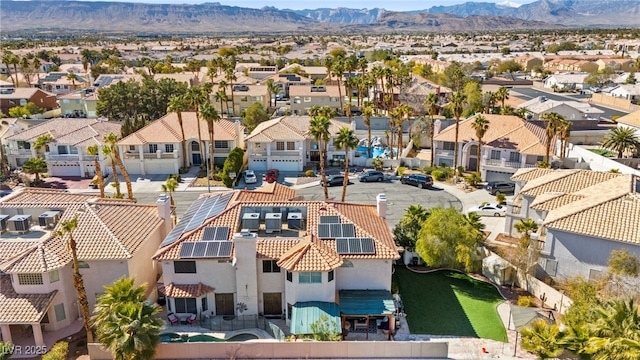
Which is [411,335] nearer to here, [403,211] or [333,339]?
[333,339]

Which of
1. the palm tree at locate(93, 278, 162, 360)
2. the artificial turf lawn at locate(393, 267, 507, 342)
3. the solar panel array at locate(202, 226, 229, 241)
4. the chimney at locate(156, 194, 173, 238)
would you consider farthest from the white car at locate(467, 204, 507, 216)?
the palm tree at locate(93, 278, 162, 360)

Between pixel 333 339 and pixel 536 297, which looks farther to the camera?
pixel 536 297

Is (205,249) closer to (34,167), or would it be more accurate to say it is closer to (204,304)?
(204,304)

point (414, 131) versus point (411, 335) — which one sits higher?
point (414, 131)

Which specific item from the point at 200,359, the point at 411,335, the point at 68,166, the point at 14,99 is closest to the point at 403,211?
the point at 411,335

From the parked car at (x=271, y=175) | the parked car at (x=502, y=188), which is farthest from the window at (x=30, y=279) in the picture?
the parked car at (x=502, y=188)

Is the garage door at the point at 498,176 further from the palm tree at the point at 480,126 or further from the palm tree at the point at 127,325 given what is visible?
the palm tree at the point at 127,325

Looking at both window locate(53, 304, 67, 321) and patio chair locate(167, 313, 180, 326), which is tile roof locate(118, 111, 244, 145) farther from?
patio chair locate(167, 313, 180, 326)

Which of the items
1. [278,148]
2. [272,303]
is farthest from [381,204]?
[278,148]
